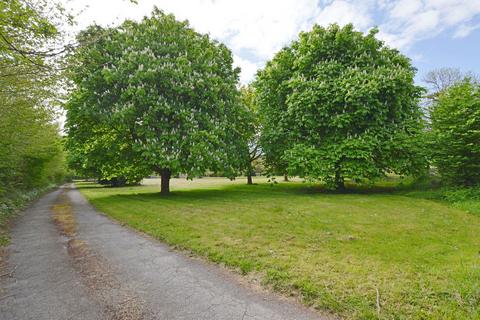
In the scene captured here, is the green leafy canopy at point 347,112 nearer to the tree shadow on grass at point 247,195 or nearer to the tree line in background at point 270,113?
the tree line in background at point 270,113

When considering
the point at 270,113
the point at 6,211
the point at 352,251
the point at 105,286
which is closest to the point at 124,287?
the point at 105,286

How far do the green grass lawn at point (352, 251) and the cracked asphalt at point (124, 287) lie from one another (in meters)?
Result: 0.43

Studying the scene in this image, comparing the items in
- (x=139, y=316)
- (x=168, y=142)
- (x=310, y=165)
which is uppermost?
(x=168, y=142)

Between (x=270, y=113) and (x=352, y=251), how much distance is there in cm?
1185

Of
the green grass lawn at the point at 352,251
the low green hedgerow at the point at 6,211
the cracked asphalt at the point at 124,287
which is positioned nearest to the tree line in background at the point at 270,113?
the low green hedgerow at the point at 6,211

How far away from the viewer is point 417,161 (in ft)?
42.4

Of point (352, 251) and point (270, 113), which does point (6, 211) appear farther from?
point (270, 113)

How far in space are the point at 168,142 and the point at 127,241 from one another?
699cm

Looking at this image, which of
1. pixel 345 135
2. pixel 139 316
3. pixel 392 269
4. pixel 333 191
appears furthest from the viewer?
pixel 333 191

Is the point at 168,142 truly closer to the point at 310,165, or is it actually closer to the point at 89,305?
the point at 310,165

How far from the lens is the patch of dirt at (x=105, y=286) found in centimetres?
322

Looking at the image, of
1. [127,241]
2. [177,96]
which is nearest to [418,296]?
[127,241]

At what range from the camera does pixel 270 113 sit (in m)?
15.9

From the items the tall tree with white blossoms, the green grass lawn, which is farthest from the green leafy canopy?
the green grass lawn
